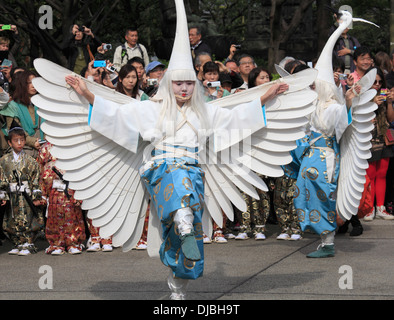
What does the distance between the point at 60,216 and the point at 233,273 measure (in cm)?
209

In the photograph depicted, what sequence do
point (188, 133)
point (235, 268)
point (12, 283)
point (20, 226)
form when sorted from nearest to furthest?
point (188, 133) < point (12, 283) < point (235, 268) < point (20, 226)

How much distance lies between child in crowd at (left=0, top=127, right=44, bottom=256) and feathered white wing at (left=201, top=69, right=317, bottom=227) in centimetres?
260

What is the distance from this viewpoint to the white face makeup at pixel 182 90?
18.3 feet

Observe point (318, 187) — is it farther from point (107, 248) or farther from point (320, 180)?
point (107, 248)

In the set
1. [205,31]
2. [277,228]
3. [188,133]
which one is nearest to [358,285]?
[188,133]

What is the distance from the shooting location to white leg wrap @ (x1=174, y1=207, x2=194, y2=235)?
5.24 meters

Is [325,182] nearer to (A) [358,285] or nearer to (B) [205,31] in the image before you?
(A) [358,285]

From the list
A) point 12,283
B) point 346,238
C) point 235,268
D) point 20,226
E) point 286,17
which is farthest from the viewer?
point 286,17

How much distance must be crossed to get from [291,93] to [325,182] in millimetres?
1470

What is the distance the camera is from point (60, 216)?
25.9ft

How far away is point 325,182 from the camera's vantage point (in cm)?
722

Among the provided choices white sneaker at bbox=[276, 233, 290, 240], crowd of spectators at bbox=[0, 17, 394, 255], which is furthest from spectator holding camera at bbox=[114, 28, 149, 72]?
white sneaker at bbox=[276, 233, 290, 240]

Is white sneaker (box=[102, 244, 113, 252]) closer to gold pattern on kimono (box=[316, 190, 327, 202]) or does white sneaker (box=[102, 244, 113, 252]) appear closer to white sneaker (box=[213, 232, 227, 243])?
white sneaker (box=[213, 232, 227, 243])

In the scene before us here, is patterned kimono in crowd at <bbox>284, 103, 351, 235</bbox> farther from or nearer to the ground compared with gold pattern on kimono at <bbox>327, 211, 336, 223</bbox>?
farther from the ground
